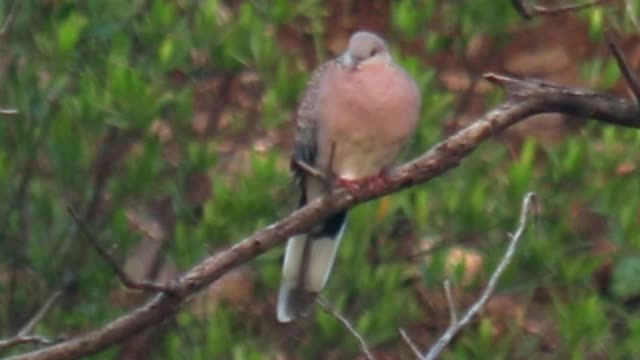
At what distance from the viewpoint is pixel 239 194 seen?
17.9 ft

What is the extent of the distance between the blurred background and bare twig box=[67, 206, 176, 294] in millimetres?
2141

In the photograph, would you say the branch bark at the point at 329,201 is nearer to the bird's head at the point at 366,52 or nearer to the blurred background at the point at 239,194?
the bird's head at the point at 366,52

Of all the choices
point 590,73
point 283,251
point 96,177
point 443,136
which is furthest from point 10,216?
point 590,73

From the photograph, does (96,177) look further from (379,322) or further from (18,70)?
(379,322)

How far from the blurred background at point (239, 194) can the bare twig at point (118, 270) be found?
7.02 ft

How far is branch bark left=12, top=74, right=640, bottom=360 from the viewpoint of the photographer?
10.8ft

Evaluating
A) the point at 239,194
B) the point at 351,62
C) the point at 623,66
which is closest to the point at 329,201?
the point at 623,66

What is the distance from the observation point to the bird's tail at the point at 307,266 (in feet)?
15.6

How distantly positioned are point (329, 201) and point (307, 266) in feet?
4.50

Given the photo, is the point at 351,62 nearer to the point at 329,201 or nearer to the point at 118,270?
the point at 329,201

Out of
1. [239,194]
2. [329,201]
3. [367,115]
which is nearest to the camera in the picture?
[329,201]

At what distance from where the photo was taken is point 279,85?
5.60 meters

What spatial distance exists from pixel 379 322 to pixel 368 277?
12 centimetres

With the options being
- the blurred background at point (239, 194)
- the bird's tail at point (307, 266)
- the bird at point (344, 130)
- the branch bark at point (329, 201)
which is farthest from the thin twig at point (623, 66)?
the blurred background at point (239, 194)
